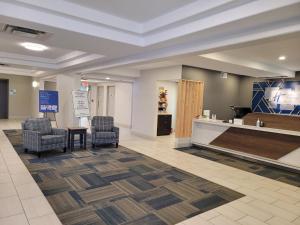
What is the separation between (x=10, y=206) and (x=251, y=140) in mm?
5427

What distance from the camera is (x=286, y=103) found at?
7.89 meters

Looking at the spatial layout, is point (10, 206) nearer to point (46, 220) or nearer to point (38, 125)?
point (46, 220)

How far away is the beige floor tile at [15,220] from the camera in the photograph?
2545mm

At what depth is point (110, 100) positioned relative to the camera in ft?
41.7

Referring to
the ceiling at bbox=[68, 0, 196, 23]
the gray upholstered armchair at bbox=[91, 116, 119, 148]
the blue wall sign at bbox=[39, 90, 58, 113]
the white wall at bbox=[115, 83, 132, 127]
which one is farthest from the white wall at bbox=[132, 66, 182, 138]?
the ceiling at bbox=[68, 0, 196, 23]

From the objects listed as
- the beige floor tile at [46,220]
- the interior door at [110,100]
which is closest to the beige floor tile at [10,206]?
the beige floor tile at [46,220]

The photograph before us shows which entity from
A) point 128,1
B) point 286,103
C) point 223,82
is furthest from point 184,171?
point 286,103

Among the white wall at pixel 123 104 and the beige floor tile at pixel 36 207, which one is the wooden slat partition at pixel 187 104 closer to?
the white wall at pixel 123 104

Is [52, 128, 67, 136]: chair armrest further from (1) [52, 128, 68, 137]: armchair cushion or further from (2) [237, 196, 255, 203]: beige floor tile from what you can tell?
(2) [237, 196, 255, 203]: beige floor tile

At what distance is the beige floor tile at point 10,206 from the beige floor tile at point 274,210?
10.9 feet

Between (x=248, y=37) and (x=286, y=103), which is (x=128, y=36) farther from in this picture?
(x=286, y=103)

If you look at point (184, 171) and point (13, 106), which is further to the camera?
point (13, 106)

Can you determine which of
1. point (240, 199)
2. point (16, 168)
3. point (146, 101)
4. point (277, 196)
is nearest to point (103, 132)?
point (146, 101)

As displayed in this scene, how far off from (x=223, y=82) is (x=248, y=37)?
18.4ft
